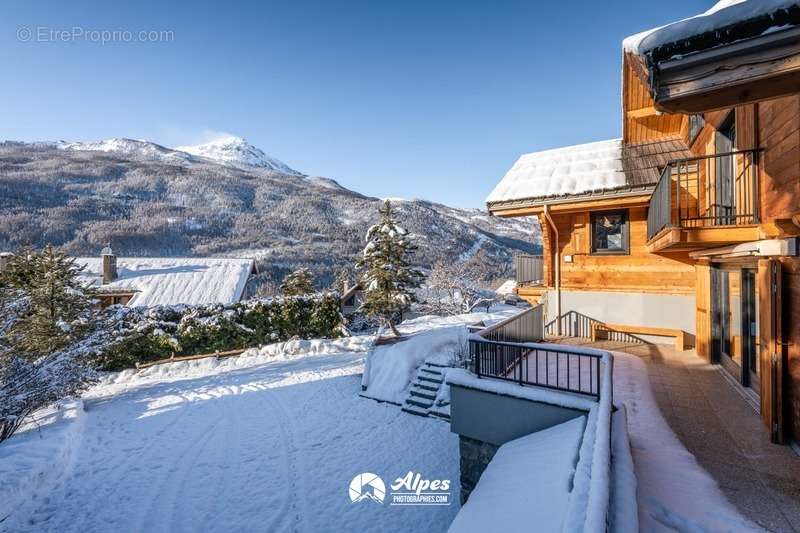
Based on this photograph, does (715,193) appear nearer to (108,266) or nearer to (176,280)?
(176,280)

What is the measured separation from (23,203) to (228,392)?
269 ft

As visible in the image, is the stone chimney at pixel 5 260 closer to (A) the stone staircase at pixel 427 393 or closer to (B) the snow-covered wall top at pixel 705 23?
(A) the stone staircase at pixel 427 393

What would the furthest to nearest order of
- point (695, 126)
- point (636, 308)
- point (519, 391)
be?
point (636, 308) → point (695, 126) → point (519, 391)

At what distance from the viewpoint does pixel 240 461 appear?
841 cm

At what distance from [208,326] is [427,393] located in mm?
12301

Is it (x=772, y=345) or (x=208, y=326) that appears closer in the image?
(x=772, y=345)

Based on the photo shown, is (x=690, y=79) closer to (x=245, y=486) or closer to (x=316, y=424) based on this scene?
(x=245, y=486)

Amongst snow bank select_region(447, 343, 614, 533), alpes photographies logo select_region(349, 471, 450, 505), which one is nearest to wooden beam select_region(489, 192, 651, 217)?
snow bank select_region(447, 343, 614, 533)

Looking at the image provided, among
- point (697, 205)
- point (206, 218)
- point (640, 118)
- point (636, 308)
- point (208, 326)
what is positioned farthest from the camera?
point (206, 218)

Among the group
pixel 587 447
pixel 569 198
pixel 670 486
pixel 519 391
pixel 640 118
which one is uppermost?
pixel 640 118

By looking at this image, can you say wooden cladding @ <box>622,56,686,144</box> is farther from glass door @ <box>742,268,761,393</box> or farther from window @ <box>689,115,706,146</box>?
glass door @ <box>742,268,761,393</box>

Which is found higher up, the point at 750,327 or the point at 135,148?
the point at 135,148

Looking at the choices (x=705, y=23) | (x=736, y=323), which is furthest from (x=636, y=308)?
(x=705, y=23)

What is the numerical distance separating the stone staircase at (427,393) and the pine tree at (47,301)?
12.9 m
